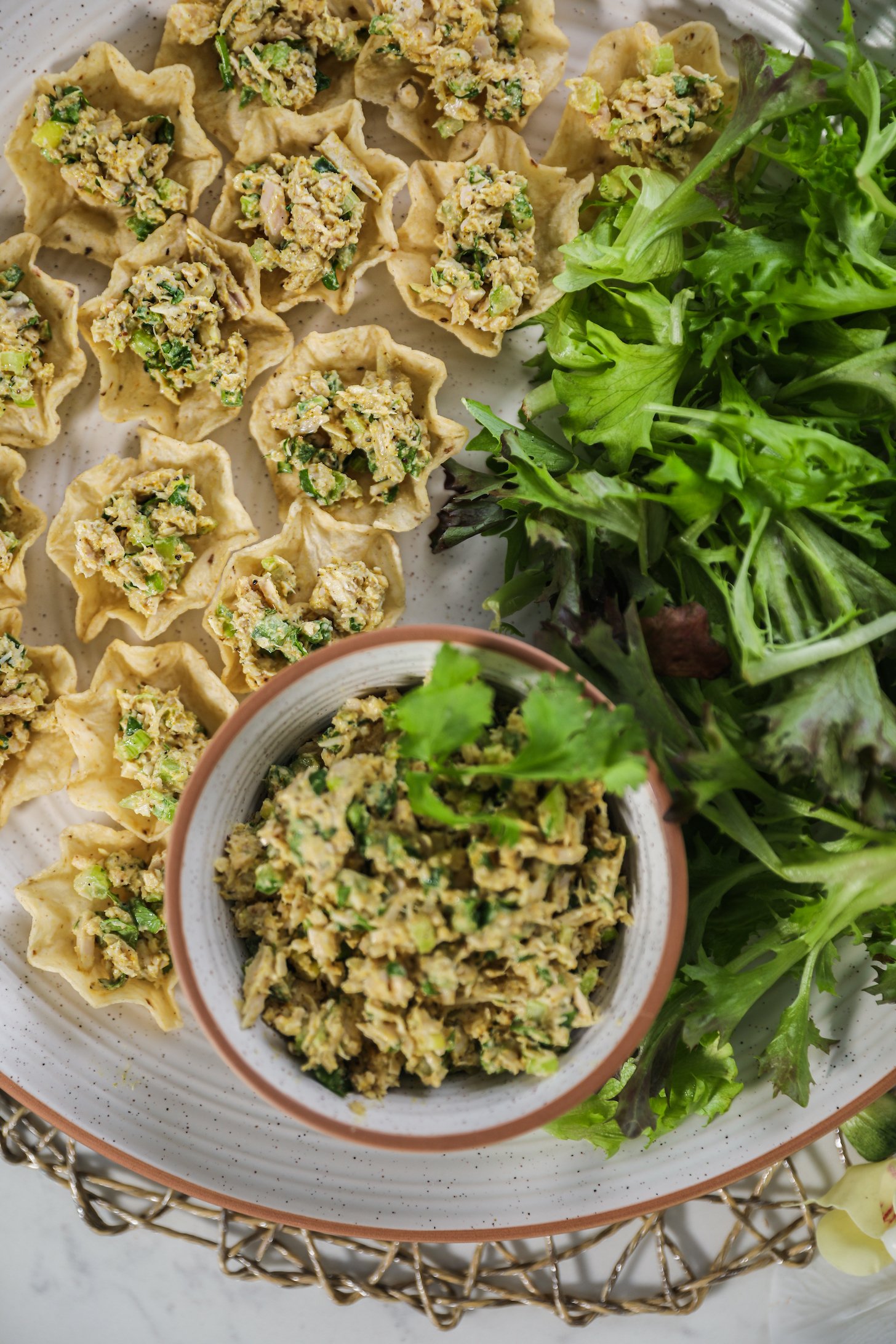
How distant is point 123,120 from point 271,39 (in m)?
0.38

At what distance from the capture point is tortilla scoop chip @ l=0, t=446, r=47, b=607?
2285mm

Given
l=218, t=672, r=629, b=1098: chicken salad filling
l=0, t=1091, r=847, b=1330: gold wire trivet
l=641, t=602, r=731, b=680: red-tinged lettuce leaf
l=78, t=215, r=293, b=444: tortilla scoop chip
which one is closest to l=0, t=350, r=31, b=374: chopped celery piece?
l=78, t=215, r=293, b=444: tortilla scoop chip

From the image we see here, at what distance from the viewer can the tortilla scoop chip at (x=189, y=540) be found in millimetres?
2285

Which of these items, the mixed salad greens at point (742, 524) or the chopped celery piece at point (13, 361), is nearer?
the mixed salad greens at point (742, 524)

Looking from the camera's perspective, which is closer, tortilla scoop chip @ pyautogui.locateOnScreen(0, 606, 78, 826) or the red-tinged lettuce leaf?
the red-tinged lettuce leaf

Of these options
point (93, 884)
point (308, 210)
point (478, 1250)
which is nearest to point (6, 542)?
point (93, 884)

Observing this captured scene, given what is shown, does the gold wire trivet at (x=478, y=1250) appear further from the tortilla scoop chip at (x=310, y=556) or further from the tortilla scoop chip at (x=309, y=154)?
the tortilla scoop chip at (x=309, y=154)

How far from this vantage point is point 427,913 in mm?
1530

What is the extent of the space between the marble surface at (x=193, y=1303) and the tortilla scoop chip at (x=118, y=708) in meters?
1.01

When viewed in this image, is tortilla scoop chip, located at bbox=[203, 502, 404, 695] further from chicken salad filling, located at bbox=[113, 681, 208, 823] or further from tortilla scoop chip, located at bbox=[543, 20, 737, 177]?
tortilla scoop chip, located at bbox=[543, 20, 737, 177]

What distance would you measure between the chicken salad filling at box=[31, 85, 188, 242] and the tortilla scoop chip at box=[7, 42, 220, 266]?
0.06 feet

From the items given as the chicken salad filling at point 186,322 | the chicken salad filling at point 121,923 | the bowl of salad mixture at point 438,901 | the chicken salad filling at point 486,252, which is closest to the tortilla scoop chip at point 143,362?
the chicken salad filling at point 186,322

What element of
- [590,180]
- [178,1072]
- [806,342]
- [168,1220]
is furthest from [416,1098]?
[590,180]

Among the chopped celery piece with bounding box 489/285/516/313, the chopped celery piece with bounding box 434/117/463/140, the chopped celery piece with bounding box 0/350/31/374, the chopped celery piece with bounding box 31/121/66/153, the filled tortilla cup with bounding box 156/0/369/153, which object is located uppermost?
the chopped celery piece with bounding box 31/121/66/153
